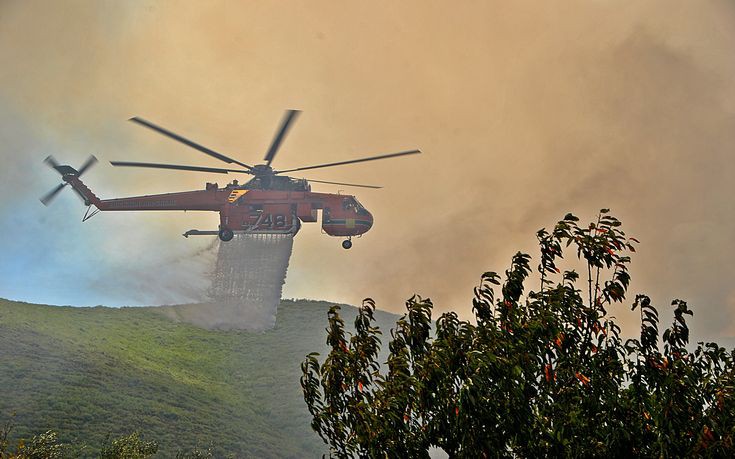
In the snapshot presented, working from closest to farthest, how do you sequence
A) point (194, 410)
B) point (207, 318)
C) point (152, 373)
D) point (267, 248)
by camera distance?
1. point (194, 410)
2. point (152, 373)
3. point (267, 248)
4. point (207, 318)

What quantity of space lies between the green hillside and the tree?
82844 mm

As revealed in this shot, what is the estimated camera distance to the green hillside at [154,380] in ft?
341

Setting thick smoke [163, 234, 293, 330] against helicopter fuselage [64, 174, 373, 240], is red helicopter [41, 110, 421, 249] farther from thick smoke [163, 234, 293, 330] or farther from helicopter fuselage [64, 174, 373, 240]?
thick smoke [163, 234, 293, 330]

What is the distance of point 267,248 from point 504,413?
131321 millimetres

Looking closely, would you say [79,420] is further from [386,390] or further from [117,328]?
[386,390]

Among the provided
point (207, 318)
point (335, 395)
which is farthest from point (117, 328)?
point (335, 395)

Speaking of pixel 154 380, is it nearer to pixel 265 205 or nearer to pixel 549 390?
pixel 265 205

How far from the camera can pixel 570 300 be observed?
56.8ft

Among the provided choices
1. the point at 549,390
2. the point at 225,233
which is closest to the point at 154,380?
the point at 225,233

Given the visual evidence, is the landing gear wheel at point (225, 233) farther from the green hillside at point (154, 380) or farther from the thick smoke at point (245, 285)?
the thick smoke at point (245, 285)

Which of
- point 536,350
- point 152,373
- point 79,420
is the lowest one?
point 536,350

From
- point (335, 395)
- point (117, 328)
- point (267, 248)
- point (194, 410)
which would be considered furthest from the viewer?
point (117, 328)

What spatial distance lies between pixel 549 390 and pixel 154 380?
123 m

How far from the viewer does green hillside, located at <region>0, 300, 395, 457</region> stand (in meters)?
104
